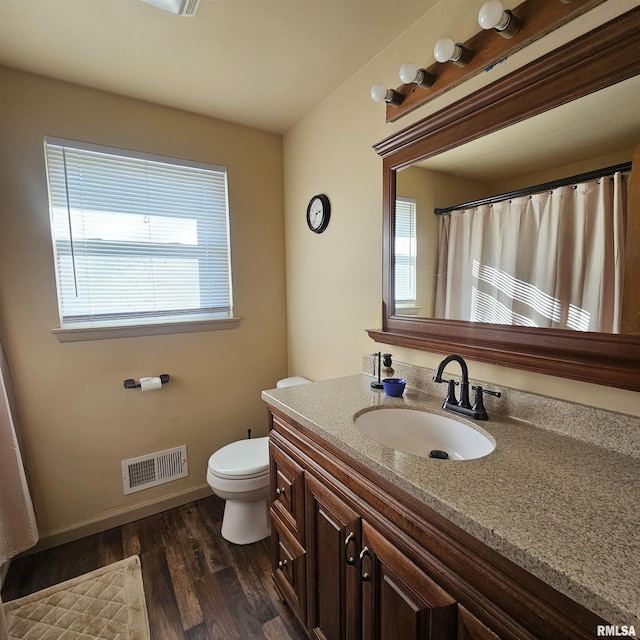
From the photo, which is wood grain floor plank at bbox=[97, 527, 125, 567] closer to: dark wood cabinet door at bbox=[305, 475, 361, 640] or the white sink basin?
dark wood cabinet door at bbox=[305, 475, 361, 640]

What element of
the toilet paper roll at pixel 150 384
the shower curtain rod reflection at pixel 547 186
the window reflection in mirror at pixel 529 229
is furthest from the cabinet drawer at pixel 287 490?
the shower curtain rod reflection at pixel 547 186

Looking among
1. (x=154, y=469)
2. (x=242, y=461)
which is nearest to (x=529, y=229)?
(x=242, y=461)

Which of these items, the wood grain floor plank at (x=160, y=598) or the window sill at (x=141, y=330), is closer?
the wood grain floor plank at (x=160, y=598)

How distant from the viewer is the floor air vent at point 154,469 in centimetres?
205

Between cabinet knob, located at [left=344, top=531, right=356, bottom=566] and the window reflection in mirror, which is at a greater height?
the window reflection in mirror

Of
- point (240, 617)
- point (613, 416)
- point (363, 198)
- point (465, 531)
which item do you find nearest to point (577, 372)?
point (613, 416)

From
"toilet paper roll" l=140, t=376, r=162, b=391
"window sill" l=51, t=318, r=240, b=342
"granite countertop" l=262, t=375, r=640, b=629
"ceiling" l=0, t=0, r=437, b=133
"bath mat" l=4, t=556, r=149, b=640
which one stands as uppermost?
"ceiling" l=0, t=0, r=437, b=133

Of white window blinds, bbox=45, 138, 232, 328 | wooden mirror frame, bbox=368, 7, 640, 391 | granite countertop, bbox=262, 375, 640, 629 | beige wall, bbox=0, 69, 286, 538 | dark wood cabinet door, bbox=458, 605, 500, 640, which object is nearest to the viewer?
granite countertop, bbox=262, 375, 640, 629

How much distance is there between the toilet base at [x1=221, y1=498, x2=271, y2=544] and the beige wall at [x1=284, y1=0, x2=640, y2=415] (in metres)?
0.85

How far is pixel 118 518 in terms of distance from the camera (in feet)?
6.64

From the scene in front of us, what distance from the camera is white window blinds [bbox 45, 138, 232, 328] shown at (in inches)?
71.4

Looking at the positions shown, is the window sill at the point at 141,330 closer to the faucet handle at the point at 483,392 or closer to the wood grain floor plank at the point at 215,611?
the wood grain floor plank at the point at 215,611

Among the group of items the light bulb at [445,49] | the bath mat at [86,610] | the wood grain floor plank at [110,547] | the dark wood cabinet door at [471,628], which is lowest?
the wood grain floor plank at [110,547]

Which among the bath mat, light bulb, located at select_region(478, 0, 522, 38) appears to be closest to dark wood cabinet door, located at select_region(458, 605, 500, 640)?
the bath mat
